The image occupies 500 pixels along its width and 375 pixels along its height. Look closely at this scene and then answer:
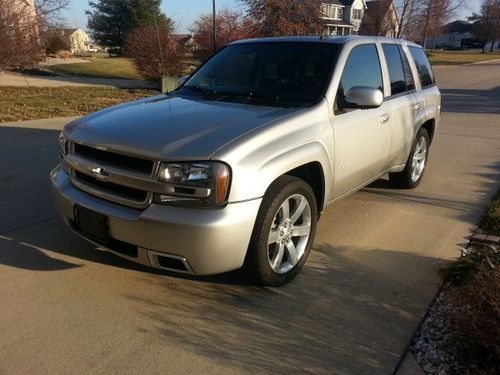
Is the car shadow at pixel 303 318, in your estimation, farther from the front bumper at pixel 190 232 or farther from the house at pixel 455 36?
the house at pixel 455 36

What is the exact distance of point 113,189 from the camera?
326cm

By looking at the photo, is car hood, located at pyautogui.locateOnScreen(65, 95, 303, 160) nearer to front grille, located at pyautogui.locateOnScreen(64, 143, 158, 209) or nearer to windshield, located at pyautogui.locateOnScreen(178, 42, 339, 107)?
front grille, located at pyautogui.locateOnScreen(64, 143, 158, 209)

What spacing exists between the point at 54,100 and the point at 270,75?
1097 centimetres

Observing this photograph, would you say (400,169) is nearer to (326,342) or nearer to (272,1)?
(326,342)

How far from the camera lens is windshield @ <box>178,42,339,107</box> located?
13.2 ft

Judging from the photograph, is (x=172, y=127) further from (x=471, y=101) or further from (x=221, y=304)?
(x=471, y=101)

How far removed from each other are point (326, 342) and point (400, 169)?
3.13m

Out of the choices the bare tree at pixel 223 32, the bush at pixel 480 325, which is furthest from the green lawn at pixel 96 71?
the bush at pixel 480 325

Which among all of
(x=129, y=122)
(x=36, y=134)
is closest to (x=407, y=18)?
(x=36, y=134)

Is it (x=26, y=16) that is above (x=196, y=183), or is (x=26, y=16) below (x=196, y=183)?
above

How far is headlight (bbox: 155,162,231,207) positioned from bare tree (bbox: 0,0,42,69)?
628 inches

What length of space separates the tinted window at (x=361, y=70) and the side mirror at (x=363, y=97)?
0.41ft

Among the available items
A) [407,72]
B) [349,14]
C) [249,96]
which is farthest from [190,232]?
[349,14]

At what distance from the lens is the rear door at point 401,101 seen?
16.4ft
